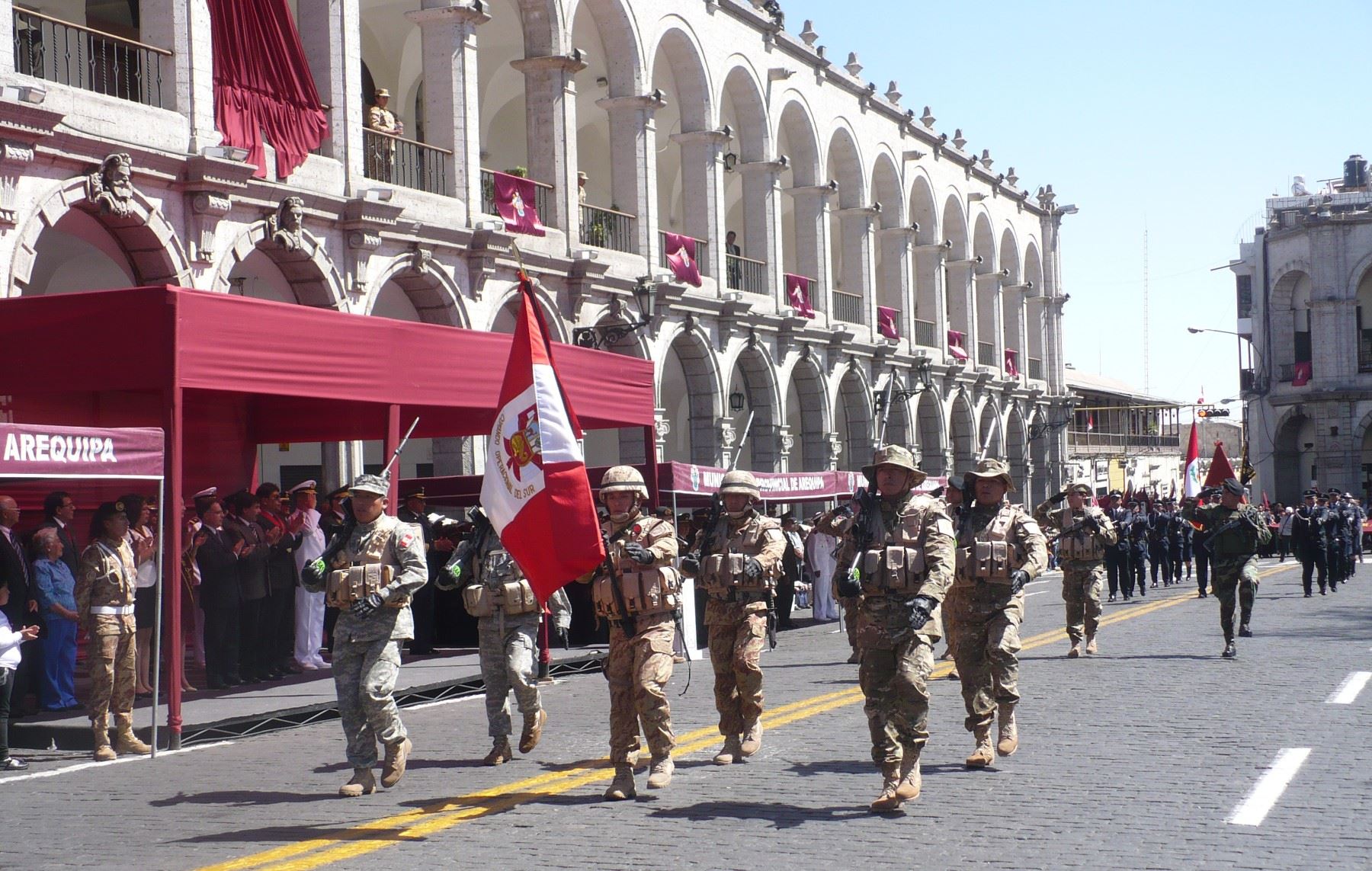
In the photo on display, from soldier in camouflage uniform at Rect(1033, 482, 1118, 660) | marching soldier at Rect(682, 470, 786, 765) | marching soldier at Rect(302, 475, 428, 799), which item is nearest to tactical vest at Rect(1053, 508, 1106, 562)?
soldier in camouflage uniform at Rect(1033, 482, 1118, 660)

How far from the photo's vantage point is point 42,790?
9.44 m

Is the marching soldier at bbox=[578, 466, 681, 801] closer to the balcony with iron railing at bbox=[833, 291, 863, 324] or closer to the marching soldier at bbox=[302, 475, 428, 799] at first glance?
the marching soldier at bbox=[302, 475, 428, 799]

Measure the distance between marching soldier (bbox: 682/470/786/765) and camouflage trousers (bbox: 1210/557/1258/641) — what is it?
7.28 meters

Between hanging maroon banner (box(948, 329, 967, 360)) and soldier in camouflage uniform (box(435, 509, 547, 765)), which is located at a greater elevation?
hanging maroon banner (box(948, 329, 967, 360))

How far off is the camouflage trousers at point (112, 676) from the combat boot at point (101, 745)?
0.03m

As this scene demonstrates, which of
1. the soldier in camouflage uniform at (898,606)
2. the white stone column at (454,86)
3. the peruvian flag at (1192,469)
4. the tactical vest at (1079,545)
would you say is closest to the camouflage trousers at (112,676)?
the soldier in camouflage uniform at (898,606)

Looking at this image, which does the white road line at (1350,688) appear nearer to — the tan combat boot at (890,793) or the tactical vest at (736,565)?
the tactical vest at (736,565)

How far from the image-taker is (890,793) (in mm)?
7859

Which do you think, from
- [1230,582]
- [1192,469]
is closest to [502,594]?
[1230,582]

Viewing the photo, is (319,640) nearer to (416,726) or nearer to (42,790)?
(416,726)

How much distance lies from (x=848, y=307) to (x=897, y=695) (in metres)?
30.9

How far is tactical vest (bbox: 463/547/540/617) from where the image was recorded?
32.8ft

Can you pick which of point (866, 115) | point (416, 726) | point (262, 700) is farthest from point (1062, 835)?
point (866, 115)

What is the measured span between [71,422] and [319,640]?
3320 mm
